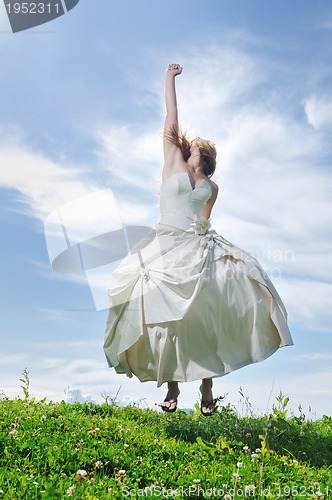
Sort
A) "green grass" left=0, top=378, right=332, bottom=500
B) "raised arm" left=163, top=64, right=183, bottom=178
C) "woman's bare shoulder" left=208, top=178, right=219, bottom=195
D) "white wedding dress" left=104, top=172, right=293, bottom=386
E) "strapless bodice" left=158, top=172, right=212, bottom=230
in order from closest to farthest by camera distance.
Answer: "green grass" left=0, top=378, right=332, bottom=500 < "white wedding dress" left=104, top=172, right=293, bottom=386 < "strapless bodice" left=158, top=172, right=212, bottom=230 < "raised arm" left=163, top=64, right=183, bottom=178 < "woman's bare shoulder" left=208, top=178, right=219, bottom=195

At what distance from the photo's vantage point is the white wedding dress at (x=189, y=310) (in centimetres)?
728

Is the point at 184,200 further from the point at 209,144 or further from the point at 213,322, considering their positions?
the point at 213,322

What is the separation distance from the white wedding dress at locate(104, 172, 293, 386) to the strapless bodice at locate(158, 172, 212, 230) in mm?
34

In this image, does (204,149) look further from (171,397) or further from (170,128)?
(171,397)

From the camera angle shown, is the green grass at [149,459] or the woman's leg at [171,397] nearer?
the green grass at [149,459]

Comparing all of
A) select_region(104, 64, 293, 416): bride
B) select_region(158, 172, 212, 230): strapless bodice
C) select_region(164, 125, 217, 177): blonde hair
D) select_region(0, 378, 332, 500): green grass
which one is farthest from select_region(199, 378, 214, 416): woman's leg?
select_region(164, 125, 217, 177): blonde hair

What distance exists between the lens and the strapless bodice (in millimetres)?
7980

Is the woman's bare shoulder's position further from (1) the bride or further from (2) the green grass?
(2) the green grass

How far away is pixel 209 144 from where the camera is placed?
8.71m

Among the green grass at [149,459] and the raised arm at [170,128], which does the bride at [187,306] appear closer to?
the raised arm at [170,128]

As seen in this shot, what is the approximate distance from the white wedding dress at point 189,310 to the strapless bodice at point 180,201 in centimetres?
3

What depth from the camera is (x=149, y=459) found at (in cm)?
571

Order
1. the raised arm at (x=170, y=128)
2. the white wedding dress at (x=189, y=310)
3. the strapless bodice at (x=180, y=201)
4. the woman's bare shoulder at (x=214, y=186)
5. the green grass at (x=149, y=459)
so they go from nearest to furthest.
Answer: the green grass at (x=149, y=459), the white wedding dress at (x=189, y=310), the strapless bodice at (x=180, y=201), the raised arm at (x=170, y=128), the woman's bare shoulder at (x=214, y=186)

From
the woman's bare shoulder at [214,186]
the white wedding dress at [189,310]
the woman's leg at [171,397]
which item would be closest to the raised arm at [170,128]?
the woman's bare shoulder at [214,186]
